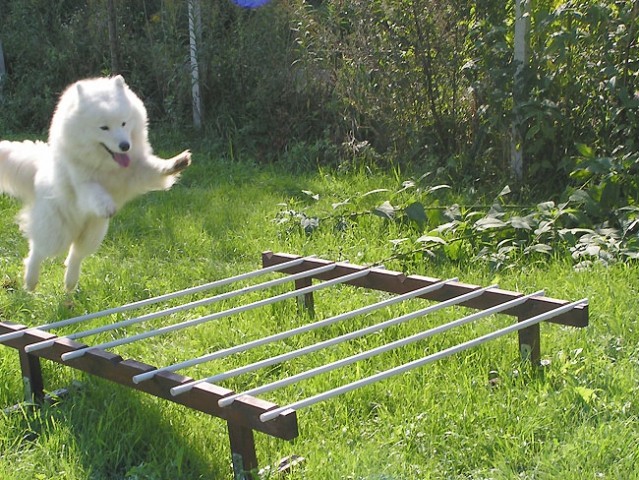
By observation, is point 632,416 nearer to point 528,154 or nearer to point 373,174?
point 528,154

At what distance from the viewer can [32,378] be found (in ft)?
10.9

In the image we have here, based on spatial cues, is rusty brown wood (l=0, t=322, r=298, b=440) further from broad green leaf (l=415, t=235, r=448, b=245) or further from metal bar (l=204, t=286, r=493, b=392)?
broad green leaf (l=415, t=235, r=448, b=245)

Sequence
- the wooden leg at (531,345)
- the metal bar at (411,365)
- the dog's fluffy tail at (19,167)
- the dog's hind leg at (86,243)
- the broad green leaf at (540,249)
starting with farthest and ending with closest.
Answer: the broad green leaf at (540,249) → the dog's fluffy tail at (19,167) → the dog's hind leg at (86,243) → the wooden leg at (531,345) → the metal bar at (411,365)

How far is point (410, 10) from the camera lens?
6766 millimetres

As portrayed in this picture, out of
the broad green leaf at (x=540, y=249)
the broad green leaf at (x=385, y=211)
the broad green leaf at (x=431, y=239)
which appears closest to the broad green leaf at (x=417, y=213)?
the broad green leaf at (x=385, y=211)

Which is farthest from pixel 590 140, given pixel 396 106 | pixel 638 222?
pixel 396 106

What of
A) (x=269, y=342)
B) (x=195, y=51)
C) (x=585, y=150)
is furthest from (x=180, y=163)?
(x=195, y=51)

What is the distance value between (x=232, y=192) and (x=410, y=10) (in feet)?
6.86

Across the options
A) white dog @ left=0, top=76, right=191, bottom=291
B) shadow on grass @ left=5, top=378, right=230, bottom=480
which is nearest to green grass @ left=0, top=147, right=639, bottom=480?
shadow on grass @ left=5, top=378, right=230, bottom=480

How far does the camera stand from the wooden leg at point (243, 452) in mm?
2627

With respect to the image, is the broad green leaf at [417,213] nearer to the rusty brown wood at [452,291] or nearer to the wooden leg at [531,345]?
the rusty brown wood at [452,291]

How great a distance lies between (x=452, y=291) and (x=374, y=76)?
386cm

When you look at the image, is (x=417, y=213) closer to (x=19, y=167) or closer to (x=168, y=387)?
(x=19, y=167)

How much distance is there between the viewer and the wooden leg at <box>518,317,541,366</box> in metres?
3.43
